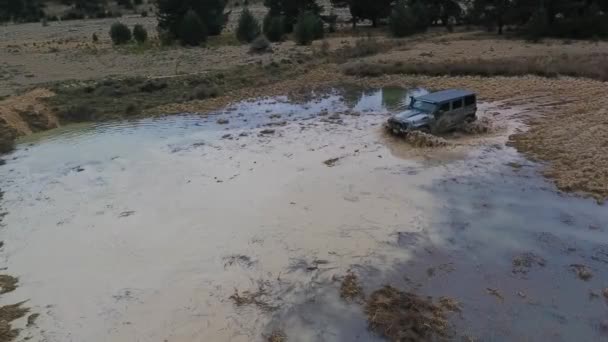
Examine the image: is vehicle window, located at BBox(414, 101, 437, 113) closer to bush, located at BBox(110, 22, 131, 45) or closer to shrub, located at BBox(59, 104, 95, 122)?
shrub, located at BBox(59, 104, 95, 122)

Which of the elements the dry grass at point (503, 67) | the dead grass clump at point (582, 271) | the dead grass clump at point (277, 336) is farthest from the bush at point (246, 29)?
the dead grass clump at point (277, 336)

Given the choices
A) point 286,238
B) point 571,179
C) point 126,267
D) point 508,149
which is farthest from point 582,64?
point 126,267

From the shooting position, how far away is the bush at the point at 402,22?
2062 inches

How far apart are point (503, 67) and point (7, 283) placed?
30.7 meters

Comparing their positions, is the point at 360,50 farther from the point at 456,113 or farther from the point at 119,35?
the point at 119,35

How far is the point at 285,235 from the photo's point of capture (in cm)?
1591

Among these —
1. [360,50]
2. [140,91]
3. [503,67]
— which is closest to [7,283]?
[140,91]

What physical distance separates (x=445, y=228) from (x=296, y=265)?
479cm

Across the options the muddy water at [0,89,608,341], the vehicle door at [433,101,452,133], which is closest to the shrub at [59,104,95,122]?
the muddy water at [0,89,608,341]

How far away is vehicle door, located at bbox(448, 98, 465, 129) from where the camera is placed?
23250 millimetres

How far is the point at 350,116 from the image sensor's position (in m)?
28.0

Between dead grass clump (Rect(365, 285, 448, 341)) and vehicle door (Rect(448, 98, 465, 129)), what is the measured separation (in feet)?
40.4

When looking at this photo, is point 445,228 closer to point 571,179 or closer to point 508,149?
point 571,179

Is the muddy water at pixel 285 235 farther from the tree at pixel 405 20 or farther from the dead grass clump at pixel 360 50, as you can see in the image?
the tree at pixel 405 20
